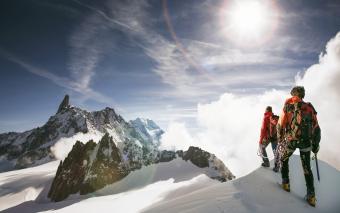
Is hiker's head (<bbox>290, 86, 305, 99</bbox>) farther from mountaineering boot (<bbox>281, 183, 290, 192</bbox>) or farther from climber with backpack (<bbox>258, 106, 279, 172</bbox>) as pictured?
climber with backpack (<bbox>258, 106, 279, 172</bbox>)

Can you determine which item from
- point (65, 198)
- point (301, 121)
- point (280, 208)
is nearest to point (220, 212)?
point (280, 208)

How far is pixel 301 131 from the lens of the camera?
682 centimetres

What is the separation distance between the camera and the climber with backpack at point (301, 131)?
6793 mm

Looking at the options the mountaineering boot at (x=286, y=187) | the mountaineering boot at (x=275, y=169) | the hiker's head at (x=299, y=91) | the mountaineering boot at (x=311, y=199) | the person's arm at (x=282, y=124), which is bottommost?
the mountaineering boot at (x=311, y=199)

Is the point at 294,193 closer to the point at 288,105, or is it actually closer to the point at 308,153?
the point at 308,153

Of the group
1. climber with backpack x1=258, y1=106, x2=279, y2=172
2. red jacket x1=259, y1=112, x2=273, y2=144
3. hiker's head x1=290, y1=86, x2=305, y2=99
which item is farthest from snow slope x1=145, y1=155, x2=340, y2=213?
hiker's head x1=290, y1=86, x2=305, y2=99

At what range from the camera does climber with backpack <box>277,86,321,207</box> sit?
6.79 metres

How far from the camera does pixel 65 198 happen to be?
98000 millimetres

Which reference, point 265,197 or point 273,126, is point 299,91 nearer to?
point 265,197

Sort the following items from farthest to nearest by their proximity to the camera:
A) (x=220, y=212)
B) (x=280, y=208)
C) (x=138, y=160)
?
(x=138, y=160)
(x=280, y=208)
(x=220, y=212)

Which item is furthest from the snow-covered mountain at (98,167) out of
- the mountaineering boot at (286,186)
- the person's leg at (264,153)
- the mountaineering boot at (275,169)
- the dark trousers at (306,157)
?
the dark trousers at (306,157)

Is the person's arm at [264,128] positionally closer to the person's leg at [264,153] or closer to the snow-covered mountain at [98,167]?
the person's leg at [264,153]

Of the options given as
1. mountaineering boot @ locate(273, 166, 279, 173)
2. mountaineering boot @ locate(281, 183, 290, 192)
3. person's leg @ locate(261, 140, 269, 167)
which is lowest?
mountaineering boot @ locate(281, 183, 290, 192)

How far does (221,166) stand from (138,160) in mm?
45281
